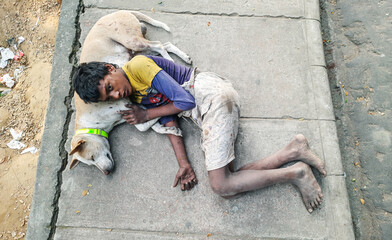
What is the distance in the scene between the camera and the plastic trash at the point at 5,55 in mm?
4159

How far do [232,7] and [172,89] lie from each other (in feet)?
5.67

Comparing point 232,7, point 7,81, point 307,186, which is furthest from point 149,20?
point 307,186

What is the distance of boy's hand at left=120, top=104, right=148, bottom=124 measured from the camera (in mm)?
2766

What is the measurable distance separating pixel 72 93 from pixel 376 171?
11.0 feet

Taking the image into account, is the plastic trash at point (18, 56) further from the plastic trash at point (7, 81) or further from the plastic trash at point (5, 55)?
the plastic trash at point (7, 81)

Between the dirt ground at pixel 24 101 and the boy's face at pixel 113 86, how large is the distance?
A: 1768 mm

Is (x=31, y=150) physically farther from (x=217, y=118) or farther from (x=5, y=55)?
(x=217, y=118)

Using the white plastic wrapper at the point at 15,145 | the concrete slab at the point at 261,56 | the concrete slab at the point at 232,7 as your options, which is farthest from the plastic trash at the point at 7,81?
the concrete slab at the point at 232,7

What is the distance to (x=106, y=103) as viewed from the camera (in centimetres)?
274

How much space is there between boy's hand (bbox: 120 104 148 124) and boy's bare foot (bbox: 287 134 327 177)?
143 cm

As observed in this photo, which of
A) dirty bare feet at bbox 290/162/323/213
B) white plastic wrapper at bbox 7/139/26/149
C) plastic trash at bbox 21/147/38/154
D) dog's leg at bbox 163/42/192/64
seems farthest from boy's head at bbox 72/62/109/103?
dirty bare feet at bbox 290/162/323/213

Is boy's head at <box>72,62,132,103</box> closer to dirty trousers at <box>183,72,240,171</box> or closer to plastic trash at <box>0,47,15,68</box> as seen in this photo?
dirty trousers at <box>183,72,240,171</box>

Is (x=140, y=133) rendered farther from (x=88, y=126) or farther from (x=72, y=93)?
(x=72, y=93)

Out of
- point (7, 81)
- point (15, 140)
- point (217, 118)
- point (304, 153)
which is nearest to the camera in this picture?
point (217, 118)
